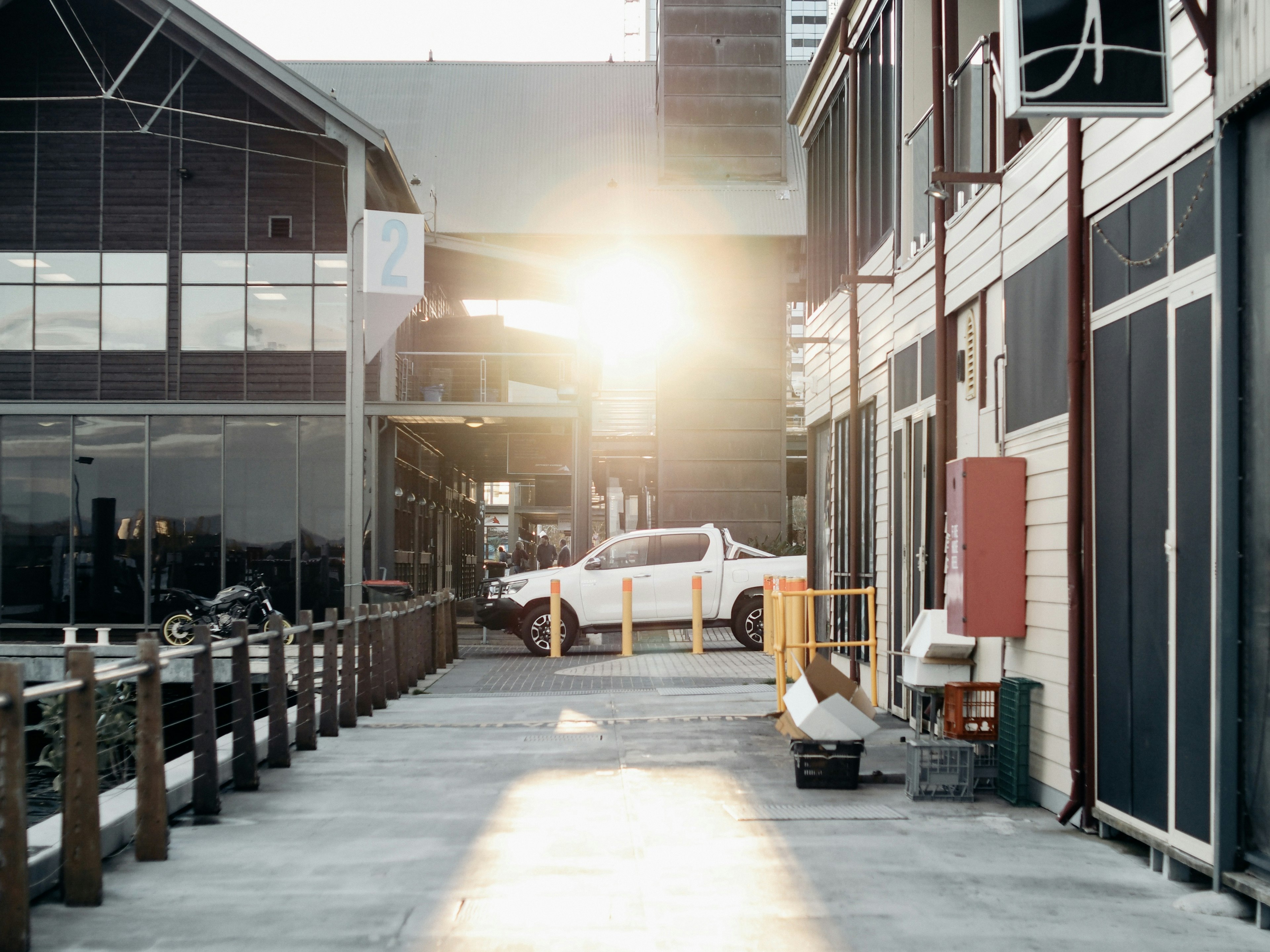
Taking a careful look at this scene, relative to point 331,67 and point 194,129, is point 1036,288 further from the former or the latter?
point 331,67

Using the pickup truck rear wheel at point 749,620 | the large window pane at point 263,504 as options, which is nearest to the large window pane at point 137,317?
the large window pane at point 263,504

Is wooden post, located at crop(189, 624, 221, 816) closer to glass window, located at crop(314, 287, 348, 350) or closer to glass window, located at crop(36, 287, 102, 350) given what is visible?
glass window, located at crop(314, 287, 348, 350)

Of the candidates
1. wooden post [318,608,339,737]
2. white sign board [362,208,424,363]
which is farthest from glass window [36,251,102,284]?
wooden post [318,608,339,737]

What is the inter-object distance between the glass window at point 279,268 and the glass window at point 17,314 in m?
3.84


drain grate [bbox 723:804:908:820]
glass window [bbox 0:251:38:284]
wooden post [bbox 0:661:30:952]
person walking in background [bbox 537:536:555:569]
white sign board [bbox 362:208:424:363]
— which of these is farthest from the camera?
person walking in background [bbox 537:536:555:569]

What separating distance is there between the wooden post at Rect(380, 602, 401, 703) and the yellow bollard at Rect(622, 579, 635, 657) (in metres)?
5.40

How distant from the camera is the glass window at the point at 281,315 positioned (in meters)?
23.8

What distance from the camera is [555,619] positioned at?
19.5m

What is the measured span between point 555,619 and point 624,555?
1.74m

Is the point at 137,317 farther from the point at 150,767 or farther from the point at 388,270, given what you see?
the point at 150,767

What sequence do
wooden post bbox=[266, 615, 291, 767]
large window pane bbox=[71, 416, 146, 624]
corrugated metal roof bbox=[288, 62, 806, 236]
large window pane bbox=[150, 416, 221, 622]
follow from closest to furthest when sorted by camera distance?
wooden post bbox=[266, 615, 291, 767]
large window pane bbox=[71, 416, 146, 624]
large window pane bbox=[150, 416, 221, 622]
corrugated metal roof bbox=[288, 62, 806, 236]

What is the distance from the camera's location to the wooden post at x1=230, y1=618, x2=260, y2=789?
27.9 feet

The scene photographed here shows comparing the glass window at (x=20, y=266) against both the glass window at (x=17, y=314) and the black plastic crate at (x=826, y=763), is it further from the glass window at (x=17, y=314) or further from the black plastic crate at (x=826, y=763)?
the black plastic crate at (x=826, y=763)

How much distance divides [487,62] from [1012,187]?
1256 inches
